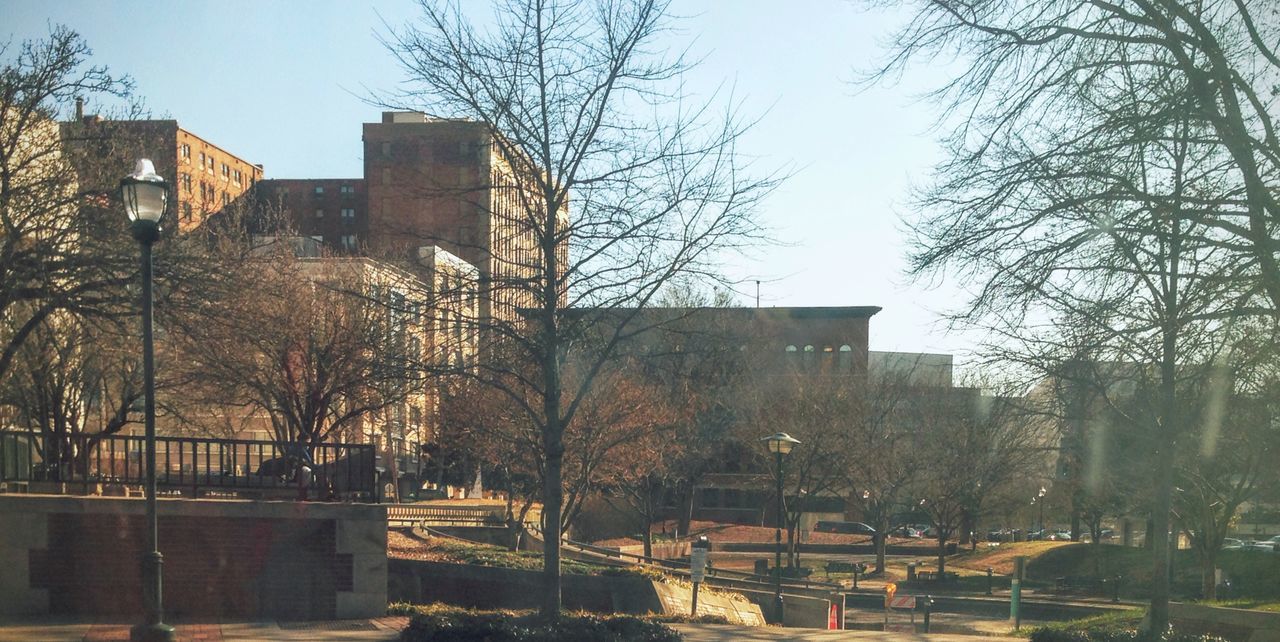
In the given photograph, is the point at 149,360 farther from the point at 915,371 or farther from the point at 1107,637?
the point at 915,371

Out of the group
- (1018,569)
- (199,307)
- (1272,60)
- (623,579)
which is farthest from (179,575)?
(1018,569)

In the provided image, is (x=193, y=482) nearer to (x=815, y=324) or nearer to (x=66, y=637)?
(x=66, y=637)

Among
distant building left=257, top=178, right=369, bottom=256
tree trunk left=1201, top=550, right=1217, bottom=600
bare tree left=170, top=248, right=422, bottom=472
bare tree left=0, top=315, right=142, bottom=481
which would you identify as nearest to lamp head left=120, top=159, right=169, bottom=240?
bare tree left=0, top=315, right=142, bottom=481

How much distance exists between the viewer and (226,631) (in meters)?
13.4

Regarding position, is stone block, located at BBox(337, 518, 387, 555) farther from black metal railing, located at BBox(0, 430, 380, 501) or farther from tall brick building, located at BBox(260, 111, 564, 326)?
tall brick building, located at BBox(260, 111, 564, 326)

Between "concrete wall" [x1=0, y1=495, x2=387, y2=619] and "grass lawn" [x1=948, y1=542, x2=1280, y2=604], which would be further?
"grass lawn" [x1=948, y1=542, x2=1280, y2=604]

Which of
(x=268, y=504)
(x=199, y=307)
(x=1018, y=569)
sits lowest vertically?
(x=1018, y=569)

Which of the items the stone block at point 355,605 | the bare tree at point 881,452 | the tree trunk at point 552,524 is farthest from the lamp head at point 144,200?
the bare tree at point 881,452

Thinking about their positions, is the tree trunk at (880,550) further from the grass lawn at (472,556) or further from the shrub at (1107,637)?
the shrub at (1107,637)

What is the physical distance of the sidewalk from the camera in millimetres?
12312

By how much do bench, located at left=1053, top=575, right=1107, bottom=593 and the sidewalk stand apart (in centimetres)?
3249

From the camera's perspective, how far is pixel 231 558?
14539 millimetres

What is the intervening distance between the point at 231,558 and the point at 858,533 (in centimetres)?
5751

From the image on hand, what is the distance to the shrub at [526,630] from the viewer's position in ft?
39.8
